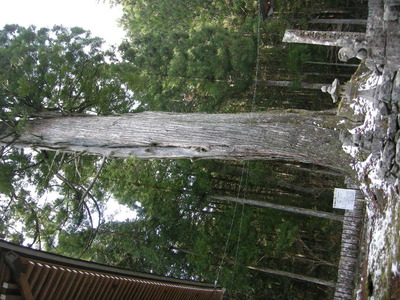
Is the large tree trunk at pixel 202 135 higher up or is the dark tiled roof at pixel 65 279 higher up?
the large tree trunk at pixel 202 135

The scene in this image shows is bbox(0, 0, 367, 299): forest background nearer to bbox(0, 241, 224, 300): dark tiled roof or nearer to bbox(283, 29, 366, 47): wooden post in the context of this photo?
bbox(283, 29, 366, 47): wooden post

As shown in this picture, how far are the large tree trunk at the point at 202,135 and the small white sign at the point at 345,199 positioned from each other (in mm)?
715

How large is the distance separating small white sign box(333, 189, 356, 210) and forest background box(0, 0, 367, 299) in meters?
2.98

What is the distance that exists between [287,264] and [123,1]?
1116cm

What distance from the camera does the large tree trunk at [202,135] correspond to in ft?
17.5

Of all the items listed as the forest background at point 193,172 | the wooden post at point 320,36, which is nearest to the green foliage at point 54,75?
the forest background at point 193,172

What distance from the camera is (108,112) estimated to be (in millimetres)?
7777

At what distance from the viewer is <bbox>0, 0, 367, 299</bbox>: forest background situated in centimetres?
803

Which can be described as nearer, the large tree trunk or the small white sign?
the large tree trunk

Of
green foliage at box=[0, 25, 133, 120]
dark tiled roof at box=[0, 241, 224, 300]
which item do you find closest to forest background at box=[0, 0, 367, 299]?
green foliage at box=[0, 25, 133, 120]

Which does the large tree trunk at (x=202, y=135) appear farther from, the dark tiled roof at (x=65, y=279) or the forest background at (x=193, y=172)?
the dark tiled roof at (x=65, y=279)

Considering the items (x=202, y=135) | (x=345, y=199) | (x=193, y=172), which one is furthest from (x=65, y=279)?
(x=193, y=172)

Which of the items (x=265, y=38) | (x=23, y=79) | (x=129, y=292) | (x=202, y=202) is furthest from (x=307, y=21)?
(x=129, y=292)

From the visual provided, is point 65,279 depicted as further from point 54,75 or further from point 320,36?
point 320,36
